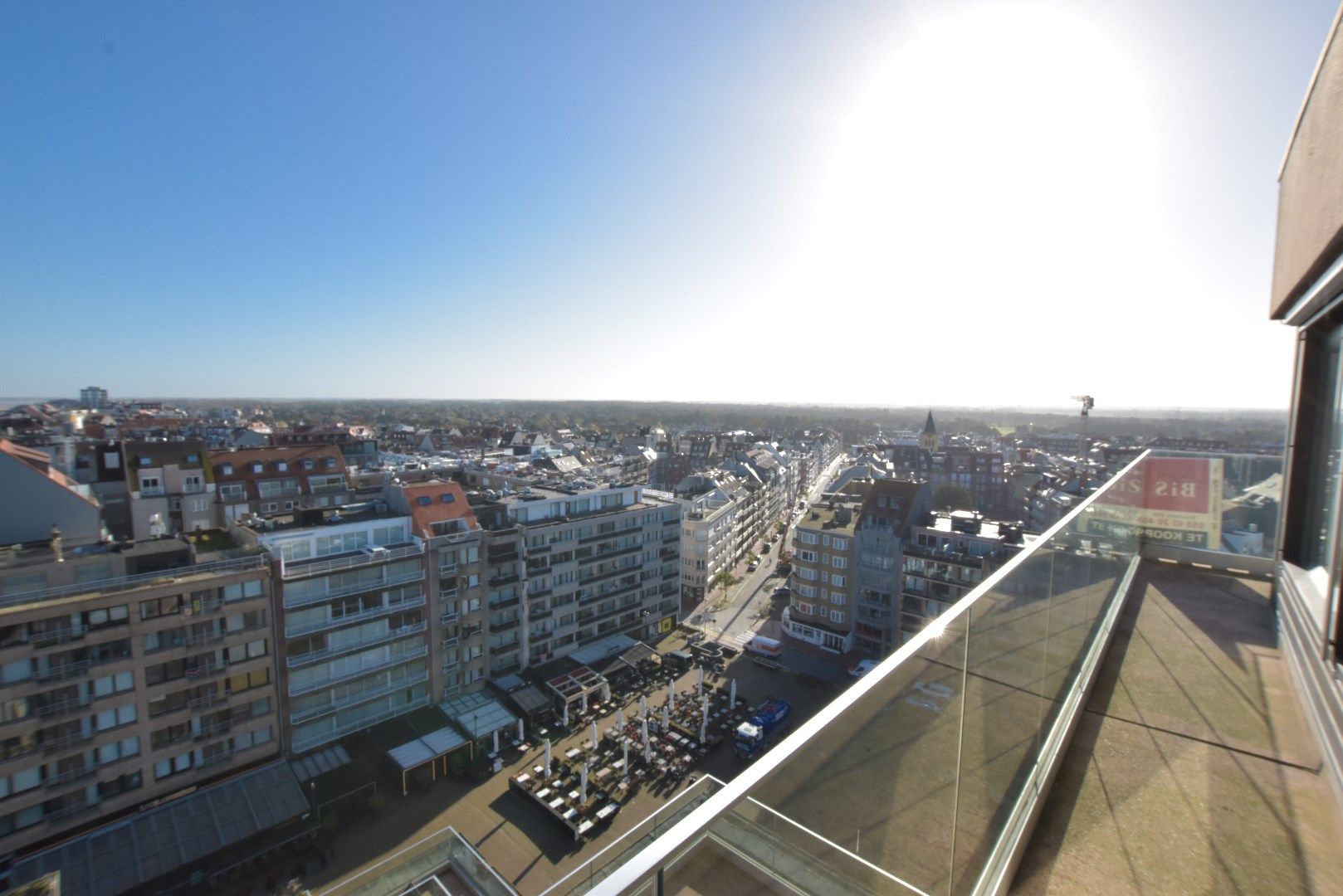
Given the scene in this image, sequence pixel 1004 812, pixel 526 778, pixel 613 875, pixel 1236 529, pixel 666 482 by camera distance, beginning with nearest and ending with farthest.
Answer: pixel 613 875
pixel 1004 812
pixel 1236 529
pixel 526 778
pixel 666 482

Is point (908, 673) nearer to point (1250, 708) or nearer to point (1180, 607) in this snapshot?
point (1250, 708)

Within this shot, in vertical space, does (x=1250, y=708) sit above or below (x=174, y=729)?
above

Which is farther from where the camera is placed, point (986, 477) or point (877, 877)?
point (986, 477)

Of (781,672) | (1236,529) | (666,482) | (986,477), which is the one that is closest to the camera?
(1236,529)

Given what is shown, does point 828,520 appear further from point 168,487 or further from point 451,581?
point 168,487

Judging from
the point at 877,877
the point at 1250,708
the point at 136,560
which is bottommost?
the point at 136,560

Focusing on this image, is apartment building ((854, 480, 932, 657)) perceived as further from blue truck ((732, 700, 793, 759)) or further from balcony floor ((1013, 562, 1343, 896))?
balcony floor ((1013, 562, 1343, 896))

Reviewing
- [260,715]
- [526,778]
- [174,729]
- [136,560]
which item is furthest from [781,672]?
[136,560]

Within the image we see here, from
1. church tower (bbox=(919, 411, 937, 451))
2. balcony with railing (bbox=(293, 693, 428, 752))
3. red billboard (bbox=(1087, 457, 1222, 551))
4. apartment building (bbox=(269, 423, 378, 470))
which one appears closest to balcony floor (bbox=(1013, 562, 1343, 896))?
red billboard (bbox=(1087, 457, 1222, 551))
